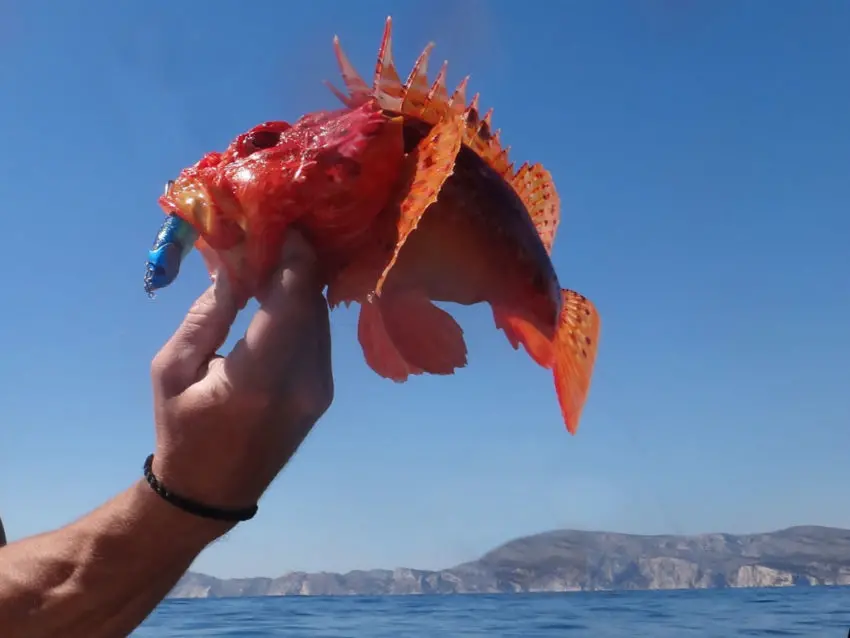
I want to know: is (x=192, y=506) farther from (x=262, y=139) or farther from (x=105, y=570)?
(x=262, y=139)

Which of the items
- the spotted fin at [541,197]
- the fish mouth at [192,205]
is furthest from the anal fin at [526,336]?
the fish mouth at [192,205]

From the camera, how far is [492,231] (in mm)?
2363

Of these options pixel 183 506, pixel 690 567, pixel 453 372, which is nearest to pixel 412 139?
pixel 453 372

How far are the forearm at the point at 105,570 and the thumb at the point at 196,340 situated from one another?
222 mm

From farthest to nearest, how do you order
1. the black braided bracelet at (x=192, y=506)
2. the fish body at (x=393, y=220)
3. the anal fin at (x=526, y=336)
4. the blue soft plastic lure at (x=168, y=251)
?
the anal fin at (x=526, y=336) < the fish body at (x=393, y=220) < the blue soft plastic lure at (x=168, y=251) < the black braided bracelet at (x=192, y=506)

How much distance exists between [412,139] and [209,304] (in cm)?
81

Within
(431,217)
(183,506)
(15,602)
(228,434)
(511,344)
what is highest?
(431,217)

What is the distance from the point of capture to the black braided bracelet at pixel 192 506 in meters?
1.44

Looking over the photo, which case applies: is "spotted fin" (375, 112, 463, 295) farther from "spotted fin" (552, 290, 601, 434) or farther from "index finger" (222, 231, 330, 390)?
"spotted fin" (552, 290, 601, 434)

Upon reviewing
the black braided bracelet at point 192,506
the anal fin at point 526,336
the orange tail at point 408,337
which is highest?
the anal fin at point 526,336

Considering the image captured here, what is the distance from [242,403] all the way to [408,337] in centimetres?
90

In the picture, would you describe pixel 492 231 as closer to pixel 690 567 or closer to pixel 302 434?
pixel 302 434

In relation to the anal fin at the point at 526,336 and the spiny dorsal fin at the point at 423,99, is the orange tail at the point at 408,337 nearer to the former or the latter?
the anal fin at the point at 526,336

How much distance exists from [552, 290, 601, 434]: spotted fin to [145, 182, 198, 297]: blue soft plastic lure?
4.28ft
